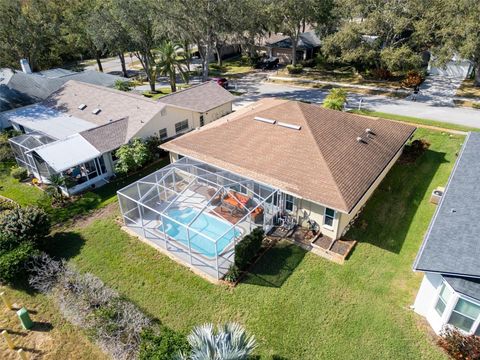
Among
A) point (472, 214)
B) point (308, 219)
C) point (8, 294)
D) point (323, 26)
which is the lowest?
point (8, 294)

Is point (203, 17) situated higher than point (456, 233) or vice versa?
point (203, 17)

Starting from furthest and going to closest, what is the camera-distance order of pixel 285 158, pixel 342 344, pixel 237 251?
1. pixel 285 158
2. pixel 237 251
3. pixel 342 344

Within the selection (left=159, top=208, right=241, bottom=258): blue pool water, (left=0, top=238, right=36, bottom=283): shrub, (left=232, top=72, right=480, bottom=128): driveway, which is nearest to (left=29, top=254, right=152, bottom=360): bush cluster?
(left=0, top=238, right=36, bottom=283): shrub

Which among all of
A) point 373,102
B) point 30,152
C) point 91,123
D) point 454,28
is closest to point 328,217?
point 30,152

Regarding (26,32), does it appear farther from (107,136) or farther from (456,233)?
(456,233)

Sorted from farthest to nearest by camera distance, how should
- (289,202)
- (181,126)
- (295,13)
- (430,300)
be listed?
(295,13) → (181,126) → (289,202) → (430,300)

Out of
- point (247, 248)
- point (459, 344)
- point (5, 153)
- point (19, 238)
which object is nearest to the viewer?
point (459, 344)

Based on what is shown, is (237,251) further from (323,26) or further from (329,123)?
(323,26)

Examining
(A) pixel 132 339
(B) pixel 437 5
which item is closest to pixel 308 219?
(A) pixel 132 339
